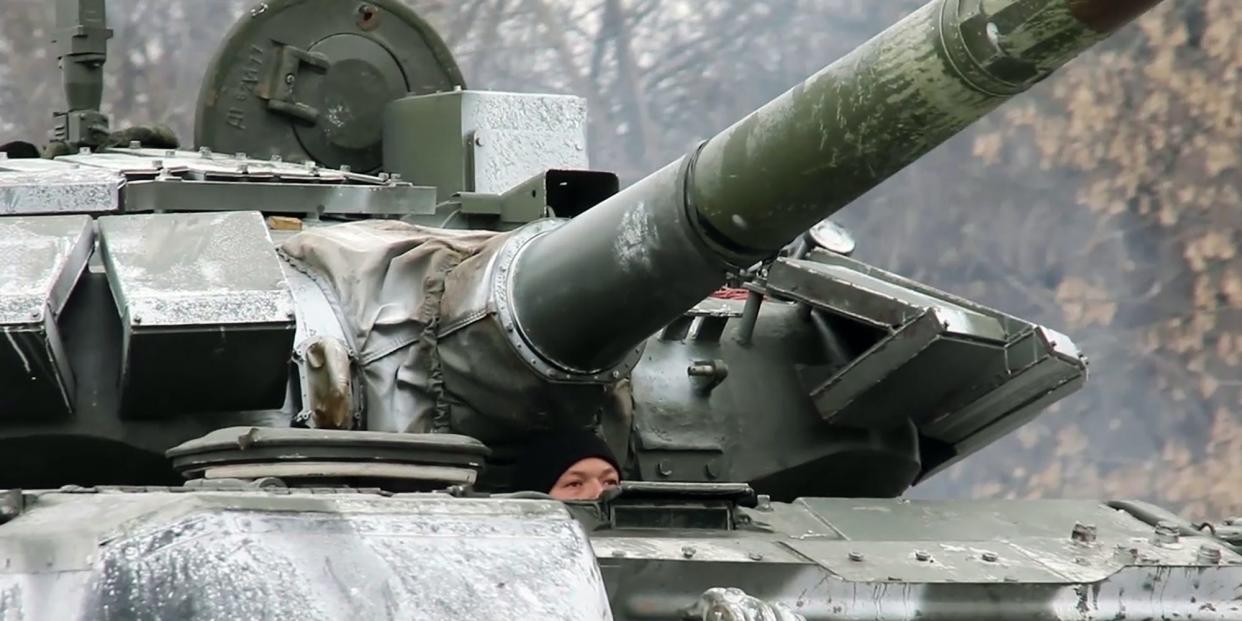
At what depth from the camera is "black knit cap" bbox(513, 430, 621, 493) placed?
709 cm

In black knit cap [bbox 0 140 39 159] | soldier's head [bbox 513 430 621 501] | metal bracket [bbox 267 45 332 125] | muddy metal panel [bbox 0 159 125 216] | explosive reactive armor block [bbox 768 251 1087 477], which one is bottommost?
soldier's head [bbox 513 430 621 501]

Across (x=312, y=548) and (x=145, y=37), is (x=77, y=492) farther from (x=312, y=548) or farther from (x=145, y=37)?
(x=145, y=37)

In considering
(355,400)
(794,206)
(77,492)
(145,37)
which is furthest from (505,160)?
(145,37)

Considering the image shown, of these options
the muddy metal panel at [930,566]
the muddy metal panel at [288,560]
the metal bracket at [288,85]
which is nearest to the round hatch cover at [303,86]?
the metal bracket at [288,85]

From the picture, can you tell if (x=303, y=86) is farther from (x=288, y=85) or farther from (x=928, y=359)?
(x=928, y=359)

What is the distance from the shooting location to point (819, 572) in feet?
19.7

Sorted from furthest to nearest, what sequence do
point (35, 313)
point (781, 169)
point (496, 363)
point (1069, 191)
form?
1. point (1069, 191)
2. point (496, 363)
3. point (35, 313)
4. point (781, 169)

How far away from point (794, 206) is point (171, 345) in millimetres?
1654

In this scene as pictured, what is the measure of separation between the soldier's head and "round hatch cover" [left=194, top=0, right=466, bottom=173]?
2430 mm

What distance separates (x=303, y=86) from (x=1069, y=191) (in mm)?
5215

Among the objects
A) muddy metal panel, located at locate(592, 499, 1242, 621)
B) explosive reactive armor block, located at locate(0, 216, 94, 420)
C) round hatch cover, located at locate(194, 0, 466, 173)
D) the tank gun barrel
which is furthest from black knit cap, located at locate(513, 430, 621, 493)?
round hatch cover, located at locate(194, 0, 466, 173)

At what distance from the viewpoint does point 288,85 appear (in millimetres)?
9211

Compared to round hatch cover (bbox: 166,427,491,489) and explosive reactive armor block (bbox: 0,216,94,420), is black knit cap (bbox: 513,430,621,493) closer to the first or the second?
round hatch cover (bbox: 166,427,491,489)

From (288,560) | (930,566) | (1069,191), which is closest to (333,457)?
(288,560)
